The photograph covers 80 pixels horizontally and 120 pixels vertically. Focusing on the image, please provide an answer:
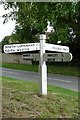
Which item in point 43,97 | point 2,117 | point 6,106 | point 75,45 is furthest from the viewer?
point 75,45

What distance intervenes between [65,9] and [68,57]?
179cm

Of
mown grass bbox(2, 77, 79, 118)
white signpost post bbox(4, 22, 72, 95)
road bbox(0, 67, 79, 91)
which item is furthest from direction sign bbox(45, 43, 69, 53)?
road bbox(0, 67, 79, 91)

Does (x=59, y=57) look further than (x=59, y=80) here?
No

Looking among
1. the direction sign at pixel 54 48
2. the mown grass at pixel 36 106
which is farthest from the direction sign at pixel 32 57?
the mown grass at pixel 36 106

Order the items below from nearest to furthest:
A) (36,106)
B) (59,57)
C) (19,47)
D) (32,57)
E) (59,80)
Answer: (36,106), (19,47), (59,57), (32,57), (59,80)

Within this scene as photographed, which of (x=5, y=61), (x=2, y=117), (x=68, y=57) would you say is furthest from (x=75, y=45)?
(x=2, y=117)

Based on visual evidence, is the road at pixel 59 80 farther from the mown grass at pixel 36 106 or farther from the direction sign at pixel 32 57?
the mown grass at pixel 36 106

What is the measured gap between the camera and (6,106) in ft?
18.7

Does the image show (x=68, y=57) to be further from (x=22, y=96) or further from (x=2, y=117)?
(x=2, y=117)

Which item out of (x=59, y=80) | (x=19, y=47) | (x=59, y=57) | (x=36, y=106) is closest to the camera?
(x=36, y=106)

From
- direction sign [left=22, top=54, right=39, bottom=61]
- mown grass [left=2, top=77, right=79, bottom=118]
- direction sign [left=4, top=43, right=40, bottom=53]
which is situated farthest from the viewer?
direction sign [left=22, top=54, right=39, bottom=61]

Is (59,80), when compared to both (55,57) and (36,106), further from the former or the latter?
(36,106)

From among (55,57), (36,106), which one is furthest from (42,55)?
(36,106)

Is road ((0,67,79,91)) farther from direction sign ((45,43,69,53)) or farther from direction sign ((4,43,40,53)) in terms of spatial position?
direction sign ((4,43,40,53))
